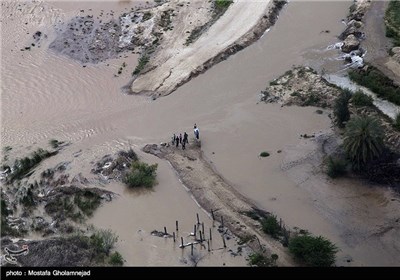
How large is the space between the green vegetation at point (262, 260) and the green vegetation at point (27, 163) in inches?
506

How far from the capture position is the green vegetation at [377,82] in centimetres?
3177

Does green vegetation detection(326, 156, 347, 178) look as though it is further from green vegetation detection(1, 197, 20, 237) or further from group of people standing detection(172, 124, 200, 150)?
green vegetation detection(1, 197, 20, 237)

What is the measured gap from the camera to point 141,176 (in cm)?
2750

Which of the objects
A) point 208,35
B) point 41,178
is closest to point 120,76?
point 208,35

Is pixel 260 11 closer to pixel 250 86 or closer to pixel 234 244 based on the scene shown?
pixel 250 86

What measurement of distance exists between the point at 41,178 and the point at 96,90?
8.87 m

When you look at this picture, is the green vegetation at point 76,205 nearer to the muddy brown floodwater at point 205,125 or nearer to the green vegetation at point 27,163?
the muddy brown floodwater at point 205,125

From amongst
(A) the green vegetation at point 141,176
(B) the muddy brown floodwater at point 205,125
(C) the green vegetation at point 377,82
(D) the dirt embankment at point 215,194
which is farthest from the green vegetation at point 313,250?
(C) the green vegetation at point 377,82

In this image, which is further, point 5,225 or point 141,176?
point 141,176

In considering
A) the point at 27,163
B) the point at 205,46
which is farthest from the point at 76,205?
the point at 205,46

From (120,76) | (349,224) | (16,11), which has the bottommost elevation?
(349,224)

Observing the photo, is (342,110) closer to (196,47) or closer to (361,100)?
(361,100)

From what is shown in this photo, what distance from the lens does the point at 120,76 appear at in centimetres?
3650

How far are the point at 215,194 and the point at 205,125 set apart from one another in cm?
610
